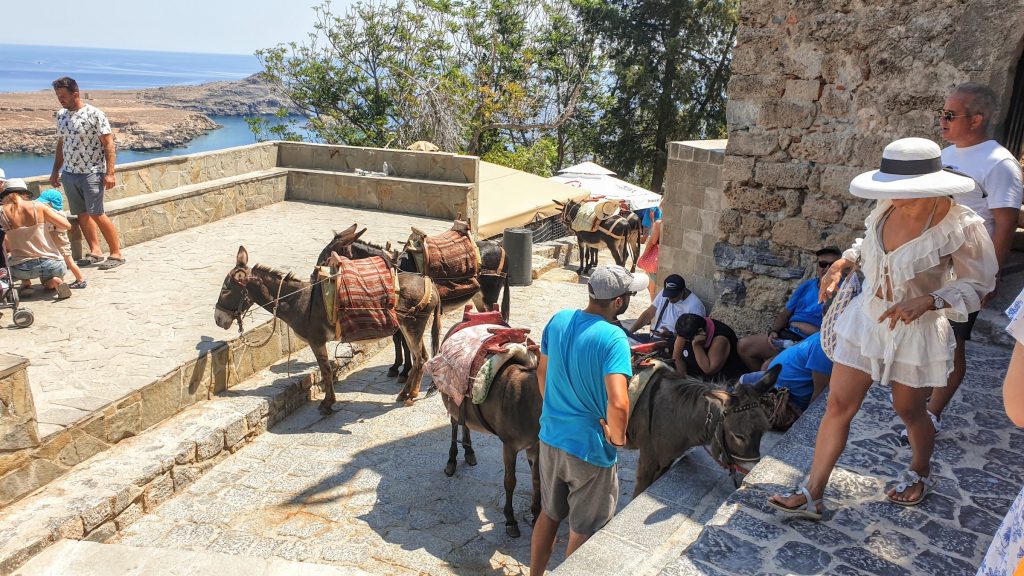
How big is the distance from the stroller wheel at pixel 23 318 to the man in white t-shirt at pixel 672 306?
571 cm

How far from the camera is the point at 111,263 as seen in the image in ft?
28.9

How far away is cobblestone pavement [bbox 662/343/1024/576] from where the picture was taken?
310 centimetres

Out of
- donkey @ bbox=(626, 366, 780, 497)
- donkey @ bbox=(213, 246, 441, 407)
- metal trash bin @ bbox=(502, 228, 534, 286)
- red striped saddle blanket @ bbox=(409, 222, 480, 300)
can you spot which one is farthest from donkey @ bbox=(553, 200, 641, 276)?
donkey @ bbox=(626, 366, 780, 497)

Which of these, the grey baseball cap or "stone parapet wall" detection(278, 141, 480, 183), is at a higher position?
the grey baseball cap

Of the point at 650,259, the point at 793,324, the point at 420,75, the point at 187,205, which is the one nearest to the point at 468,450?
the point at 793,324

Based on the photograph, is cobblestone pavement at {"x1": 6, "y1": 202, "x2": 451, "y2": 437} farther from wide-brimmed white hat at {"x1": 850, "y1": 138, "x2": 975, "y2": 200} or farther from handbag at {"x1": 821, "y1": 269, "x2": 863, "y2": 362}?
wide-brimmed white hat at {"x1": 850, "y1": 138, "x2": 975, "y2": 200}

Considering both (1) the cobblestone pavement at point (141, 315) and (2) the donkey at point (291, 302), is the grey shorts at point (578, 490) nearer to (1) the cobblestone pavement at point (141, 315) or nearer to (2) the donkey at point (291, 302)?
(2) the donkey at point (291, 302)

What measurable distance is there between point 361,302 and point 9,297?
3596 mm

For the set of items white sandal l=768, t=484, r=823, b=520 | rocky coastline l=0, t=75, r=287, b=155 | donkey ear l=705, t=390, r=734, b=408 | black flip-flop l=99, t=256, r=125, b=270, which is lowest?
rocky coastline l=0, t=75, r=287, b=155

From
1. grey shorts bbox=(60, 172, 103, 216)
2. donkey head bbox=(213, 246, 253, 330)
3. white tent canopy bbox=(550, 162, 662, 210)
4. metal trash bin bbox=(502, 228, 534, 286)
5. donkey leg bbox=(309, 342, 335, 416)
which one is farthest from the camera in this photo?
white tent canopy bbox=(550, 162, 662, 210)

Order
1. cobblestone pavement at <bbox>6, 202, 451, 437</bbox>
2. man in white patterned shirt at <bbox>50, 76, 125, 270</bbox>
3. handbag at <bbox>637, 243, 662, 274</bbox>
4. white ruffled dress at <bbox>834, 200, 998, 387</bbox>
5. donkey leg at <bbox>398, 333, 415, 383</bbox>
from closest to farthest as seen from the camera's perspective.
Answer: white ruffled dress at <bbox>834, 200, 998, 387</bbox>
cobblestone pavement at <bbox>6, 202, 451, 437</bbox>
donkey leg at <bbox>398, 333, 415, 383</bbox>
man in white patterned shirt at <bbox>50, 76, 125, 270</bbox>
handbag at <bbox>637, 243, 662, 274</bbox>

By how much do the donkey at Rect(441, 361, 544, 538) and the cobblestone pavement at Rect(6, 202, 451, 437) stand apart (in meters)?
2.76

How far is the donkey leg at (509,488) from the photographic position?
5.06 meters

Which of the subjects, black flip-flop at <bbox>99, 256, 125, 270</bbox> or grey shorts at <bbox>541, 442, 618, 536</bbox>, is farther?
black flip-flop at <bbox>99, 256, 125, 270</bbox>
